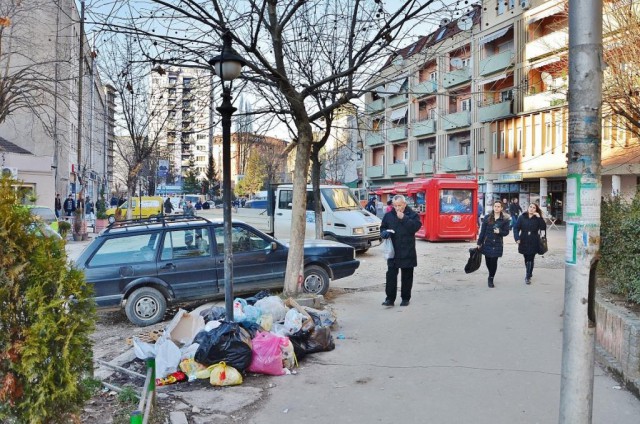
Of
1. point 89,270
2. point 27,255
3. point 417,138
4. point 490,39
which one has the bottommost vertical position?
point 89,270

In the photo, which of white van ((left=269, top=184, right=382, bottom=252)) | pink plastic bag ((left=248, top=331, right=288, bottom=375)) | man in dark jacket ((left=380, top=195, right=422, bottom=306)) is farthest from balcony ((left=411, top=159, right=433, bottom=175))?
pink plastic bag ((left=248, top=331, right=288, bottom=375))

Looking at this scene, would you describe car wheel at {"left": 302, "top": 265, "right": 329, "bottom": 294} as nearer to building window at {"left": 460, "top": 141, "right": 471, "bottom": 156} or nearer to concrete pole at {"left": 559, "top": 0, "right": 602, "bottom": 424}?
concrete pole at {"left": 559, "top": 0, "right": 602, "bottom": 424}

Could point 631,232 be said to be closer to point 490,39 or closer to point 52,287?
point 52,287

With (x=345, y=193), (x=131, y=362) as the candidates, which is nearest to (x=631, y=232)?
(x=131, y=362)

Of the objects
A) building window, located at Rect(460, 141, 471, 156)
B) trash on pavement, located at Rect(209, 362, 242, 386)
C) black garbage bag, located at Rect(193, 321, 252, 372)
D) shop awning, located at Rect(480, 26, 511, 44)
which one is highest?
shop awning, located at Rect(480, 26, 511, 44)

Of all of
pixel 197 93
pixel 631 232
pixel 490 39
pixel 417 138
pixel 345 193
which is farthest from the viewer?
pixel 417 138

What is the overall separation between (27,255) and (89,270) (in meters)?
5.70

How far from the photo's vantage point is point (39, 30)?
32.8 m

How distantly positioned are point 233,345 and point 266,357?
38 cm

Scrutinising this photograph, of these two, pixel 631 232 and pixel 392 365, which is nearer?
pixel 392 365

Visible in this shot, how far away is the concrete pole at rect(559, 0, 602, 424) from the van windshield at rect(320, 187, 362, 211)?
1392 centimetres

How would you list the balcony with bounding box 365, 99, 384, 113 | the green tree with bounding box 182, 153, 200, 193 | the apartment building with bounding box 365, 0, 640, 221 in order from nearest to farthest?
1. the balcony with bounding box 365, 99, 384, 113
2. the apartment building with bounding box 365, 0, 640, 221
3. the green tree with bounding box 182, 153, 200, 193

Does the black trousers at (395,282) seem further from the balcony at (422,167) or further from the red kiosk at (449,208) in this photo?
the balcony at (422,167)

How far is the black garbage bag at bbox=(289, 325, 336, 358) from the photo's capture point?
6234mm
